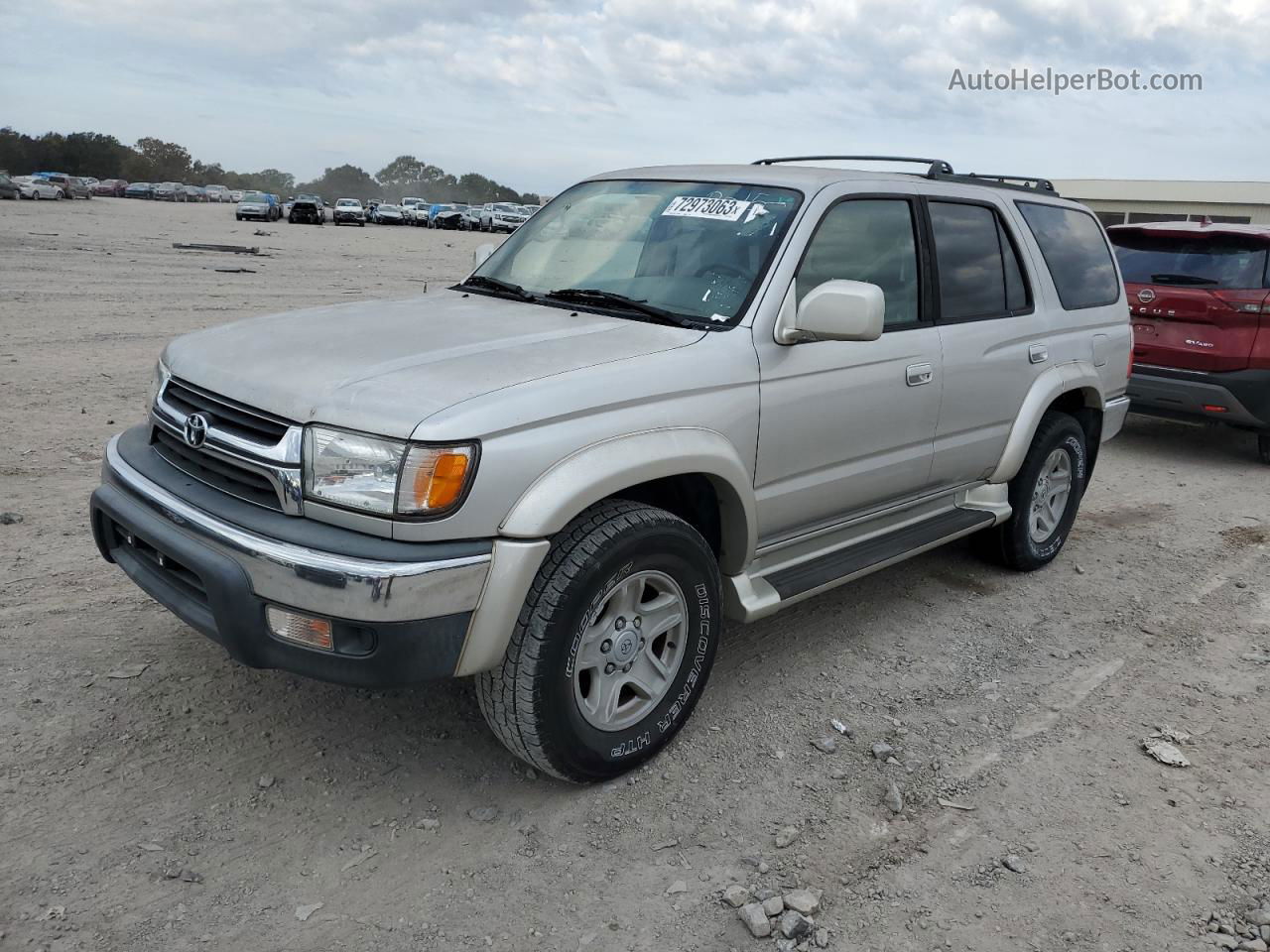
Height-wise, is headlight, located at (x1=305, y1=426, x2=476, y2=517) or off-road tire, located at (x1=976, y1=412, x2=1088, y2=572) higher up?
headlight, located at (x1=305, y1=426, x2=476, y2=517)

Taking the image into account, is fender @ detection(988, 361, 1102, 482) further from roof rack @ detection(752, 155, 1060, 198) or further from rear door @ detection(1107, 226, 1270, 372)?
rear door @ detection(1107, 226, 1270, 372)

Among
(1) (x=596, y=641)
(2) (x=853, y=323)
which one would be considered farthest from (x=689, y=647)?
(2) (x=853, y=323)

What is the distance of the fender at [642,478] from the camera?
9.27 feet

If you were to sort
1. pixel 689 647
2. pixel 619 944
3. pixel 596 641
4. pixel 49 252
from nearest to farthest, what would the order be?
pixel 619 944 → pixel 596 641 → pixel 689 647 → pixel 49 252

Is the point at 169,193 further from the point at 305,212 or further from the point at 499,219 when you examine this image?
the point at 499,219

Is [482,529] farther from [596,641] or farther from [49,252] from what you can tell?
[49,252]

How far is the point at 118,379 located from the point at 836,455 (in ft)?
21.8


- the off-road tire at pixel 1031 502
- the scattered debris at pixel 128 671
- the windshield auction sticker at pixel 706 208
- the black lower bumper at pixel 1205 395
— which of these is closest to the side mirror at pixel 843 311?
the windshield auction sticker at pixel 706 208

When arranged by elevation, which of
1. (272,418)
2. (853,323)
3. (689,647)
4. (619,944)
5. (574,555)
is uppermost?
(853,323)

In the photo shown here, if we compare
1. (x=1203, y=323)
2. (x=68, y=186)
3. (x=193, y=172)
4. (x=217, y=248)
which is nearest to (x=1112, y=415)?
(x=1203, y=323)

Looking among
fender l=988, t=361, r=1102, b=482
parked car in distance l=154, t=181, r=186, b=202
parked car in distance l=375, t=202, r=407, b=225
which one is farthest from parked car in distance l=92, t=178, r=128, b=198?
fender l=988, t=361, r=1102, b=482

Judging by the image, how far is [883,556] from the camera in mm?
4160

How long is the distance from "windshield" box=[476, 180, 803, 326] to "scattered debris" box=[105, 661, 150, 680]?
6.60ft

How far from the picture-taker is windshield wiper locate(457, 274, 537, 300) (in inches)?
160
